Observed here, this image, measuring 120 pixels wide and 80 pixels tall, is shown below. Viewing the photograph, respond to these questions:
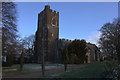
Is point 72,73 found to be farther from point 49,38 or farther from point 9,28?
point 49,38

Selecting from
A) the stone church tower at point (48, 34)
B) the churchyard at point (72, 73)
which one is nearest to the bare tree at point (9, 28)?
the churchyard at point (72, 73)

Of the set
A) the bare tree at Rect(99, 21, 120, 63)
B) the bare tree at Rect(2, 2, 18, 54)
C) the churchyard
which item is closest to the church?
the bare tree at Rect(99, 21, 120, 63)

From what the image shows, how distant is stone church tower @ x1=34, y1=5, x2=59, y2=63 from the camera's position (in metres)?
32.2

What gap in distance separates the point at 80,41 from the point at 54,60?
9.46 metres

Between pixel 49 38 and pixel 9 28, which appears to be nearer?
pixel 9 28

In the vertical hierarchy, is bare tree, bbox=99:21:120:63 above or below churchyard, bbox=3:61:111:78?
above

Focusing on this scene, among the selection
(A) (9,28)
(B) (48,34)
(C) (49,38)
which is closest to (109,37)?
(C) (49,38)

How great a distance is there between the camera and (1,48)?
11.6 metres

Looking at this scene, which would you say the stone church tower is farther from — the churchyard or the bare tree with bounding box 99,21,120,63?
the churchyard

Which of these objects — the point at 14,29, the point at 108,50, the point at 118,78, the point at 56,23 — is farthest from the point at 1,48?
the point at 56,23

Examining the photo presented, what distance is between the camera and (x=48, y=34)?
33.2m

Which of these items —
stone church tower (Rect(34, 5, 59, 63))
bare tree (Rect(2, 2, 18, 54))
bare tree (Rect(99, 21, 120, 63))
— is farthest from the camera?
stone church tower (Rect(34, 5, 59, 63))

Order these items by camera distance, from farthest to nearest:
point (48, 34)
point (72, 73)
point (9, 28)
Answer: point (48, 34)
point (9, 28)
point (72, 73)

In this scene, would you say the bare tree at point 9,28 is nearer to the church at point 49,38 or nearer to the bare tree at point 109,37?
the bare tree at point 109,37
